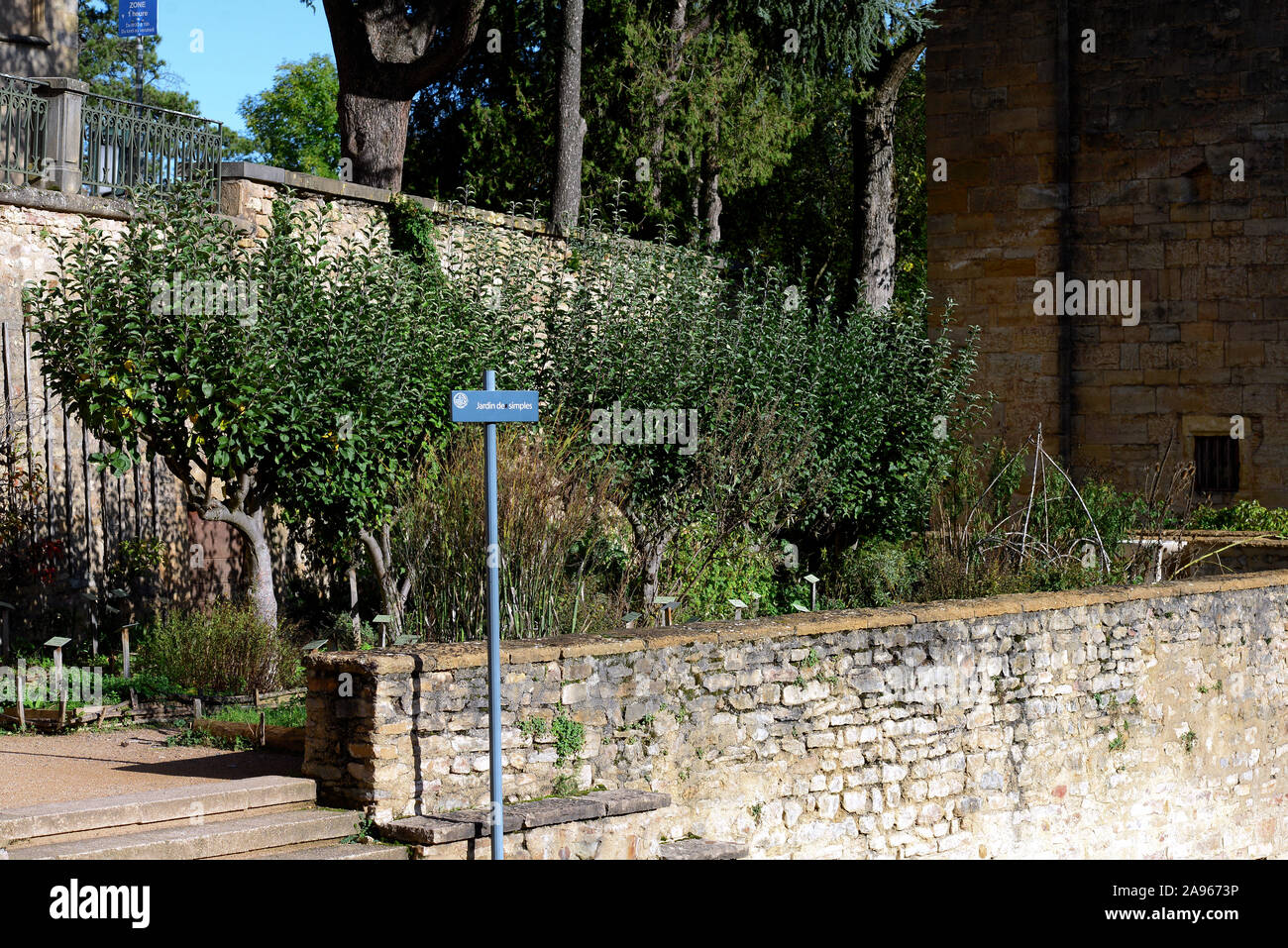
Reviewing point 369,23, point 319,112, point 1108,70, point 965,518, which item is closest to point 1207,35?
point 1108,70

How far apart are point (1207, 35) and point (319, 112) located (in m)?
34.8

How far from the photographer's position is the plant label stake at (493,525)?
643 cm

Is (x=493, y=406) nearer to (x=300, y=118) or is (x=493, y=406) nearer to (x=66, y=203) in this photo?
(x=66, y=203)

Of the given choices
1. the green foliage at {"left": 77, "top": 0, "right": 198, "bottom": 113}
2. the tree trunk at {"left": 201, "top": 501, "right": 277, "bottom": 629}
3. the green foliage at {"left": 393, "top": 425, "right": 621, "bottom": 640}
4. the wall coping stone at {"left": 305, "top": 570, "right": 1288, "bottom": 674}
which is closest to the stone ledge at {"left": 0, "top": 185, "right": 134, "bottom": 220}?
the tree trunk at {"left": 201, "top": 501, "right": 277, "bottom": 629}

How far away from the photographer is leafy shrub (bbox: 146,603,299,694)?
10.5m

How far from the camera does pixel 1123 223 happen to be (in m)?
16.5

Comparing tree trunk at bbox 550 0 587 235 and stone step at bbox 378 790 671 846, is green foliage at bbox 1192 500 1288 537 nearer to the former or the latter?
tree trunk at bbox 550 0 587 235

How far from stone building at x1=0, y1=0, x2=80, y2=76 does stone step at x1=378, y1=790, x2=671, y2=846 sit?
1482 centimetres

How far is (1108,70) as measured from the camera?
1655 centimetres

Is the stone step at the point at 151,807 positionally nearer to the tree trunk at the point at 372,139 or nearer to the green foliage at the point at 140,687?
the green foliage at the point at 140,687

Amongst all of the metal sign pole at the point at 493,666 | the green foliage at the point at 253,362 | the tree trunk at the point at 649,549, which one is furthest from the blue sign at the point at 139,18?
the metal sign pole at the point at 493,666

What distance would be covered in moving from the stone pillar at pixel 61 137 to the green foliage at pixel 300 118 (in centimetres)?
3179

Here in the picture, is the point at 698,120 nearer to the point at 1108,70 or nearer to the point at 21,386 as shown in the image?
the point at 1108,70
